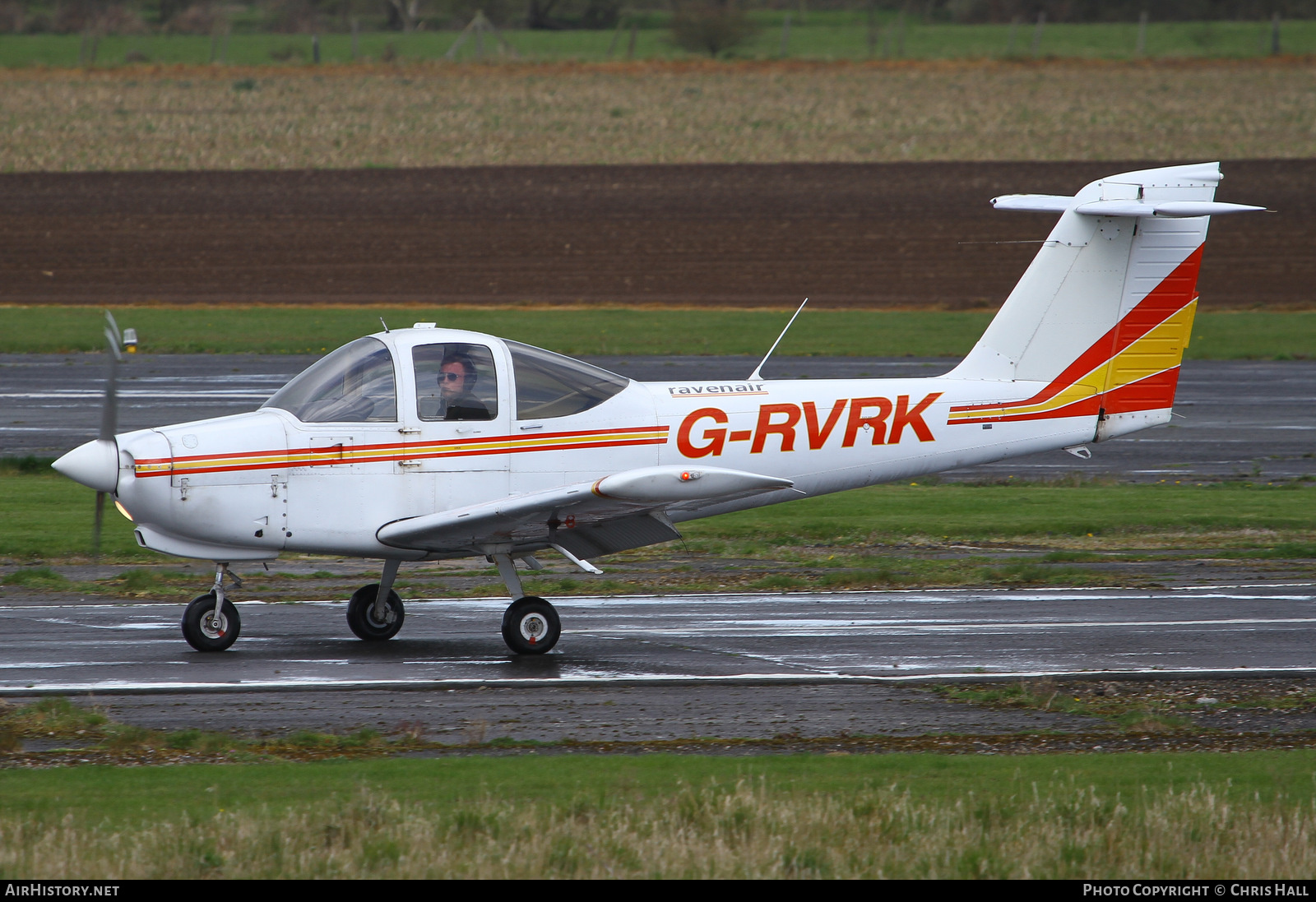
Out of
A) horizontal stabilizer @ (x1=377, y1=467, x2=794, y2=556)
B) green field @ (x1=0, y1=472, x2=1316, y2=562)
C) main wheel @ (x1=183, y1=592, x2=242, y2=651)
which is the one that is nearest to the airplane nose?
main wheel @ (x1=183, y1=592, x2=242, y2=651)

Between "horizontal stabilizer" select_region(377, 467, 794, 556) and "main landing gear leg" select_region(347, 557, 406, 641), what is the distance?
3.11 feet

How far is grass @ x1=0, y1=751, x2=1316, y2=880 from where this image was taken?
6.55 m

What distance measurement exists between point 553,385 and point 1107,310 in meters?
5.12

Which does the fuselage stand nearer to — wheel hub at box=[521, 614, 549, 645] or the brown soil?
wheel hub at box=[521, 614, 549, 645]

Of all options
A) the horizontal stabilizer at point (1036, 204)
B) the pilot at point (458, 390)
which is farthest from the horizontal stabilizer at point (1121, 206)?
the pilot at point (458, 390)

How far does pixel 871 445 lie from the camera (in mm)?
12266

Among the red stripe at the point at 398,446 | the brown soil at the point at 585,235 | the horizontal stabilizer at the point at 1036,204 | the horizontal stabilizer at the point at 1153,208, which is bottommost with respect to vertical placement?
the red stripe at the point at 398,446

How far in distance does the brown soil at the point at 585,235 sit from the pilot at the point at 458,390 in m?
26.7

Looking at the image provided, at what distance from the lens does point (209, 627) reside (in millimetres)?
11242

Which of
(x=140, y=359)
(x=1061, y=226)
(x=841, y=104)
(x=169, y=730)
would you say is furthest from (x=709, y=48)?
(x=169, y=730)

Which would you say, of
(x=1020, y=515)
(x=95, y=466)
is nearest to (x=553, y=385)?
(x=95, y=466)

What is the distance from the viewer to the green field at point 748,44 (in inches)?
2808

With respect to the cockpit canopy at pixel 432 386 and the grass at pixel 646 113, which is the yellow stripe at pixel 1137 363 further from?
the grass at pixel 646 113
